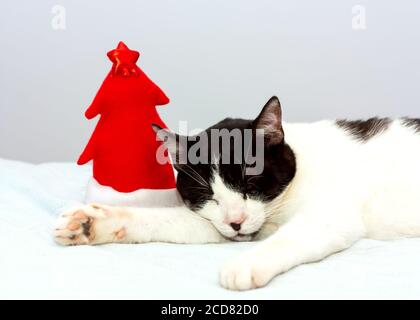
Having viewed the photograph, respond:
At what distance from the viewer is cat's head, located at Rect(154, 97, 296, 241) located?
1.56 metres

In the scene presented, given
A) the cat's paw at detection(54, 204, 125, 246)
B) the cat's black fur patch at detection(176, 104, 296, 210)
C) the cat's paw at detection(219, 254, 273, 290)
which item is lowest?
the cat's paw at detection(219, 254, 273, 290)

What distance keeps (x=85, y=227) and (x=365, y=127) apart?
3.46 feet

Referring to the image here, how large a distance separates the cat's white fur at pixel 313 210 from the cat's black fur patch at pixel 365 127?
23 millimetres

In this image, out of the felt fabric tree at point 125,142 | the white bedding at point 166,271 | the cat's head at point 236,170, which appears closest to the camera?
the white bedding at point 166,271

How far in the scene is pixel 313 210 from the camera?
4.99 ft

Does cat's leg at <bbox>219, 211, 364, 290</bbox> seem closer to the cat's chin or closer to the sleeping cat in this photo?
the sleeping cat

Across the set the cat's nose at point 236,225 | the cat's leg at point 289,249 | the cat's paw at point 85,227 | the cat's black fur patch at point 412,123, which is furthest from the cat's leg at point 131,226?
the cat's black fur patch at point 412,123

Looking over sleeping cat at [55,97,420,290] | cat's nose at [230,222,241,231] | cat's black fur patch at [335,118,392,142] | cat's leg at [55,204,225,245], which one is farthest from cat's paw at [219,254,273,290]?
cat's black fur patch at [335,118,392,142]

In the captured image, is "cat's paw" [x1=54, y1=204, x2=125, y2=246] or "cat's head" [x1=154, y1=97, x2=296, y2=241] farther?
"cat's head" [x1=154, y1=97, x2=296, y2=241]

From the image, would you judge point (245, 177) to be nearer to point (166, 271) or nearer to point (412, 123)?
point (166, 271)

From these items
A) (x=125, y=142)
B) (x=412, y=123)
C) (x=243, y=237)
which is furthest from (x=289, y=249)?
(x=412, y=123)

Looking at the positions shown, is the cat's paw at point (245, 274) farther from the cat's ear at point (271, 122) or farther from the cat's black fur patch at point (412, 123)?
the cat's black fur patch at point (412, 123)

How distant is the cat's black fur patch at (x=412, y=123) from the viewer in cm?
190

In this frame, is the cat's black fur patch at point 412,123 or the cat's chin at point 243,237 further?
the cat's black fur patch at point 412,123
